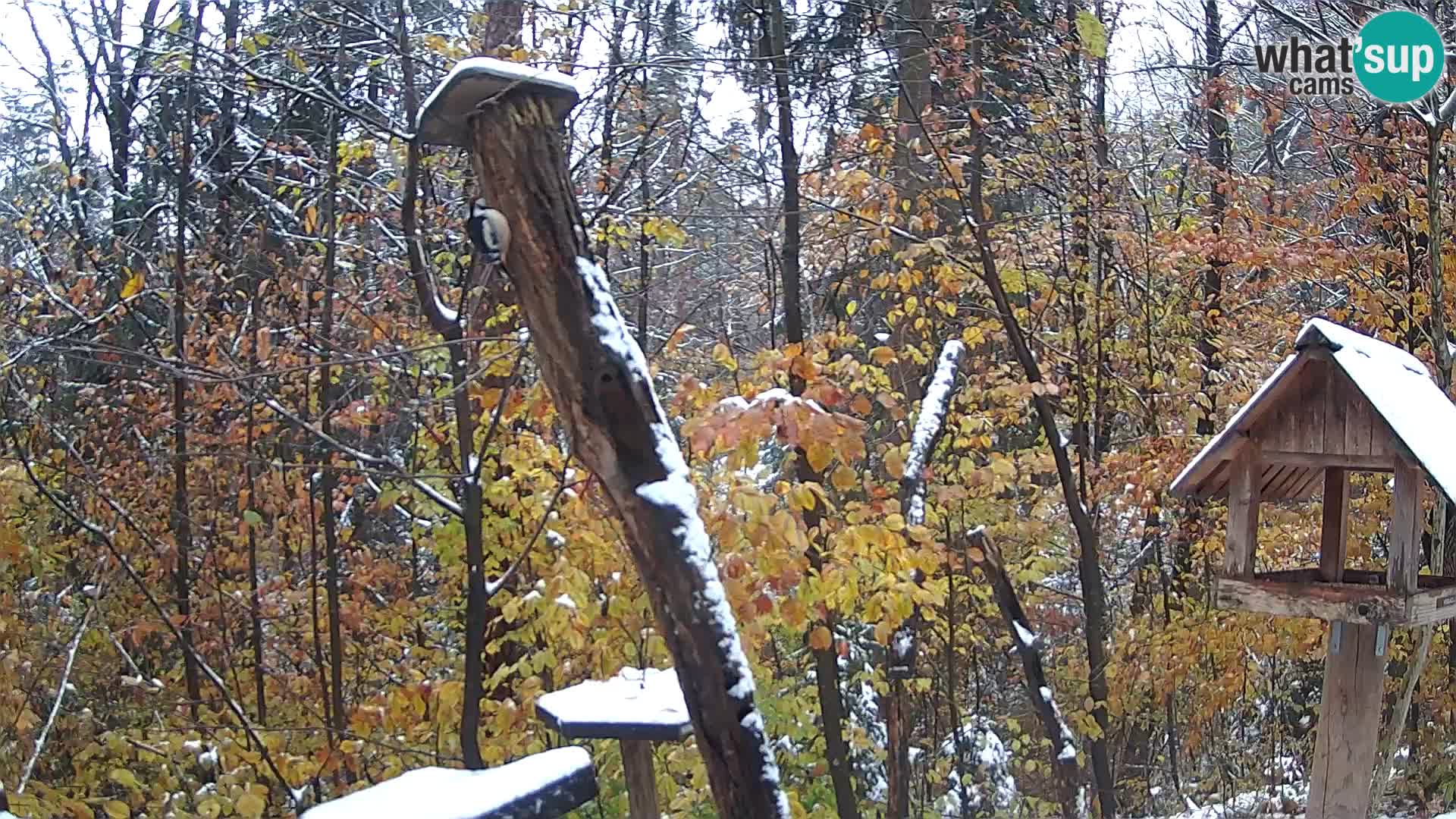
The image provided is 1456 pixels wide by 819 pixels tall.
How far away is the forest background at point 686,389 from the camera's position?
198 inches

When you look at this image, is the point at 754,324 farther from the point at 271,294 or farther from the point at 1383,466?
the point at 1383,466

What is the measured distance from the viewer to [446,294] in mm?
6336

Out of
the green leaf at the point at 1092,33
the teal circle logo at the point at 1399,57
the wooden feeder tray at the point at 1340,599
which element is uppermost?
the green leaf at the point at 1092,33

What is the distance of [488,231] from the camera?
2.77 metres

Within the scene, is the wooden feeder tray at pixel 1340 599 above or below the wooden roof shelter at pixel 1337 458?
below

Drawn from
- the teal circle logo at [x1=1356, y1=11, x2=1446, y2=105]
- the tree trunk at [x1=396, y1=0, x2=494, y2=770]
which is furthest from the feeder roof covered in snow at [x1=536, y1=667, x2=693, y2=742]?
the teal circle logo at [x1=1356, y1=11, x2=1446, y2=105]

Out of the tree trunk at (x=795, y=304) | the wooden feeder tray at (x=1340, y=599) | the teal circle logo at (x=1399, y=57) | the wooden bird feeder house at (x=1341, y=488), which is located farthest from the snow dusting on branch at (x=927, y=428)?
the teal circle logo at (x=1399, y=57)

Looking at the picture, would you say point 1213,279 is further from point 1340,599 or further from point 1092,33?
point 1340,599

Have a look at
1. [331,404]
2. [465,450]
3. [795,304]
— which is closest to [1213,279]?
[795,304]

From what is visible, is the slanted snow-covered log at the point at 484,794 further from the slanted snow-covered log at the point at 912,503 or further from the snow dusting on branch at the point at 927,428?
the snow dusting on branch at the point at 927,428

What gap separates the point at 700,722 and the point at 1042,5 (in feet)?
23.2

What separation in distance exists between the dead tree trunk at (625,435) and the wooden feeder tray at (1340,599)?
69.0 inches

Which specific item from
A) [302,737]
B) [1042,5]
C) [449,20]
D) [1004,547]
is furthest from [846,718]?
[1042,5]

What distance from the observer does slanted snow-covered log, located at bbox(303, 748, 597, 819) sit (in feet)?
7.97
